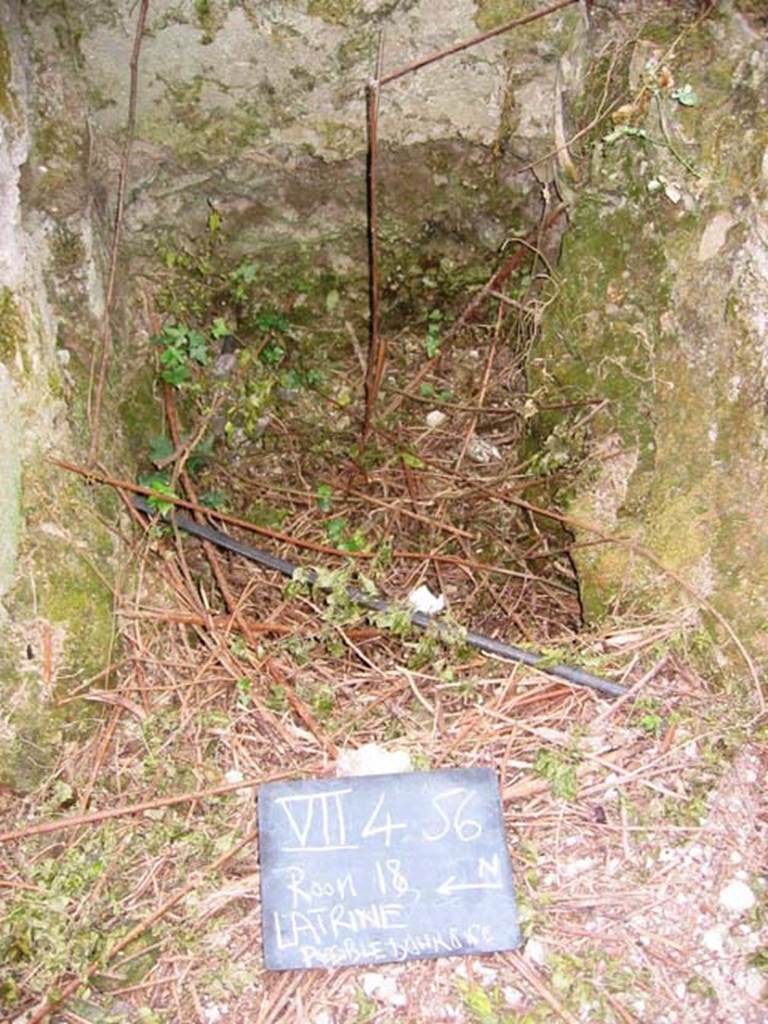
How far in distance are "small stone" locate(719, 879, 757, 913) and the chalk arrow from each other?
379mm

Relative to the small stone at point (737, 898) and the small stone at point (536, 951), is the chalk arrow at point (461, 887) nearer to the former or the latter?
the small stone at point (536, 951)

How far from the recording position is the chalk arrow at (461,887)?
1591 millimetres

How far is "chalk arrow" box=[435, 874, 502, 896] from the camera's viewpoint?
1591mm

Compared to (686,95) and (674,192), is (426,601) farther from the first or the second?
(686,95)

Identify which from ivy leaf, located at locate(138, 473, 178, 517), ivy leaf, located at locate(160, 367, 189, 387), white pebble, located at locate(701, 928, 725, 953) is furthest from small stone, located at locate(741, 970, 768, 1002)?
ivy leaf, located at locate(160, 367, 189, 387)

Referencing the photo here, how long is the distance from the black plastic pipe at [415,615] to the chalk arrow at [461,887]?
43 cm

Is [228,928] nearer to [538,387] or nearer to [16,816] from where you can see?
[16,816]

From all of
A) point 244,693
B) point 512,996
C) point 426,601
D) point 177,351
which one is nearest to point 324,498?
point 426,601

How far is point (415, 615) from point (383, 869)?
0.57 m

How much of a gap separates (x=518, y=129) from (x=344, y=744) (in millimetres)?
1454

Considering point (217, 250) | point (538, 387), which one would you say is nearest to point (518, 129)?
point (538, 387)

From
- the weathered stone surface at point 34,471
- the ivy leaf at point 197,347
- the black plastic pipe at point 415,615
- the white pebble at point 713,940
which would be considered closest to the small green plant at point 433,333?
the ivy leaf at point 197,347

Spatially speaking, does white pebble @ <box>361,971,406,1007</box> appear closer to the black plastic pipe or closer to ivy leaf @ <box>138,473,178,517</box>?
the black plastic pipe

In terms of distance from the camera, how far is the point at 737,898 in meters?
1.59
